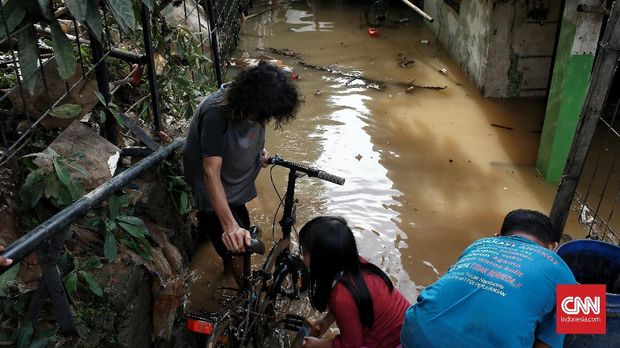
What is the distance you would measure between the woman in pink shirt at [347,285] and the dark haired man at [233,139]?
59 cm

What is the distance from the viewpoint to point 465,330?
6.66 feet

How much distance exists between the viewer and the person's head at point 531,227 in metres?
2.28

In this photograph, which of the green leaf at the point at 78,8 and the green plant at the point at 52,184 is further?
the green plant at the point at 52,184

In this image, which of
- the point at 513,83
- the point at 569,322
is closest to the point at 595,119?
the point at 569,322

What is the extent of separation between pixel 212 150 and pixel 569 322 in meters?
1.94

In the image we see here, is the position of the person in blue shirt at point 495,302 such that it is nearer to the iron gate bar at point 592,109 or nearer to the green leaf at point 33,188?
the iron gate bar at point 592,109

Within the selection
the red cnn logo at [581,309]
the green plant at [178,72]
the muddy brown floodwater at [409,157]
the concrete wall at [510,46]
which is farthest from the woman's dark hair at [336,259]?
the concrete wall at [510,46]

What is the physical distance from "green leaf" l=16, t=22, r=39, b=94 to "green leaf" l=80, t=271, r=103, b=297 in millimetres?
919

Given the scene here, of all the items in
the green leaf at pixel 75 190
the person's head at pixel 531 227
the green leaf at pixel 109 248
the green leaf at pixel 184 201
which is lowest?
the green leaf at pixel 184 201

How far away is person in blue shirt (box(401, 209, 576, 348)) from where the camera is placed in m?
1.98

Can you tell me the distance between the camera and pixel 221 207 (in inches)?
111

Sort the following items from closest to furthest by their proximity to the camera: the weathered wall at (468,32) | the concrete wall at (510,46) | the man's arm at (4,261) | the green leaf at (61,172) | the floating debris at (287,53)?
the man's arm at (4,261), the green leaf at (61,172), the concrete wall at (510,46), the weathered wall at (468,32), the floating debris at (287,53)

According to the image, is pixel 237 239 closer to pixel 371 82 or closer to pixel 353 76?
pixel 371 82

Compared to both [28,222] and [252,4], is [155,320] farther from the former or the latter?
[252,4]
